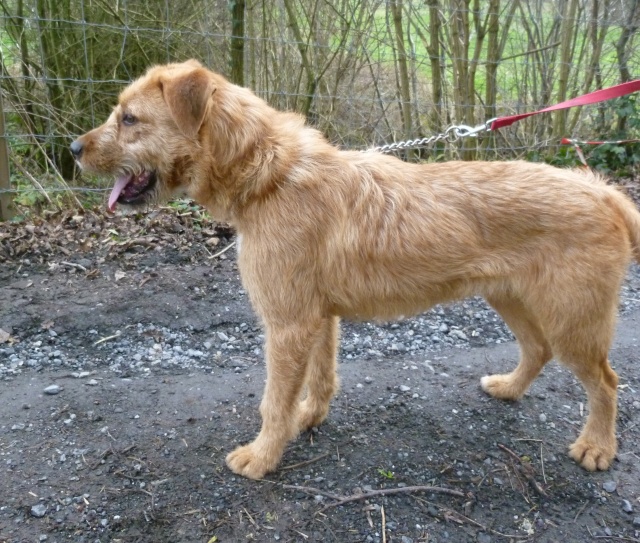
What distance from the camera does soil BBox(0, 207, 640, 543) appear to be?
2990 mm

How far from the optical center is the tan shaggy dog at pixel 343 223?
3.07m

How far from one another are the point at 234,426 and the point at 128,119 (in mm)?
1977

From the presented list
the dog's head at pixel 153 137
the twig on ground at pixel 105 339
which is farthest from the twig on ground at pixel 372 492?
the twig on ground at pixel 105 339

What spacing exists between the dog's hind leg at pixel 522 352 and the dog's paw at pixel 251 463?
172 centimetres

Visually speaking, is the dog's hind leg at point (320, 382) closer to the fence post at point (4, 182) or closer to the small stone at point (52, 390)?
the small stone at point (52, 390)

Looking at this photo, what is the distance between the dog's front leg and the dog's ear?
1173mm

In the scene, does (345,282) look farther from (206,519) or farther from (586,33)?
(586,33)

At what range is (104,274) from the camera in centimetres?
515

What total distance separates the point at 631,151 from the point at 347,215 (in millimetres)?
8392

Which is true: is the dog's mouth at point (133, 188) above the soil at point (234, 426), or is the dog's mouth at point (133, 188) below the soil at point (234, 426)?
above

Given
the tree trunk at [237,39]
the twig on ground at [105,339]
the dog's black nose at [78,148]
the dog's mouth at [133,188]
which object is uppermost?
the tree trunk at [237,39]

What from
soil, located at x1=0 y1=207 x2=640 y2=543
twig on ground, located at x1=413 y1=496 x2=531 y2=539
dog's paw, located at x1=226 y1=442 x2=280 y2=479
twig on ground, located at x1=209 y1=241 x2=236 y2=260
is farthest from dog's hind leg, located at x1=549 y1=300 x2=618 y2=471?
twig on ground, located at x1=209 y1=241 x2=236 y2=260

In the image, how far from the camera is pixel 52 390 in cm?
382

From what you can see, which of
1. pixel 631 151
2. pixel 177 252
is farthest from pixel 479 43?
pixel 177 252
